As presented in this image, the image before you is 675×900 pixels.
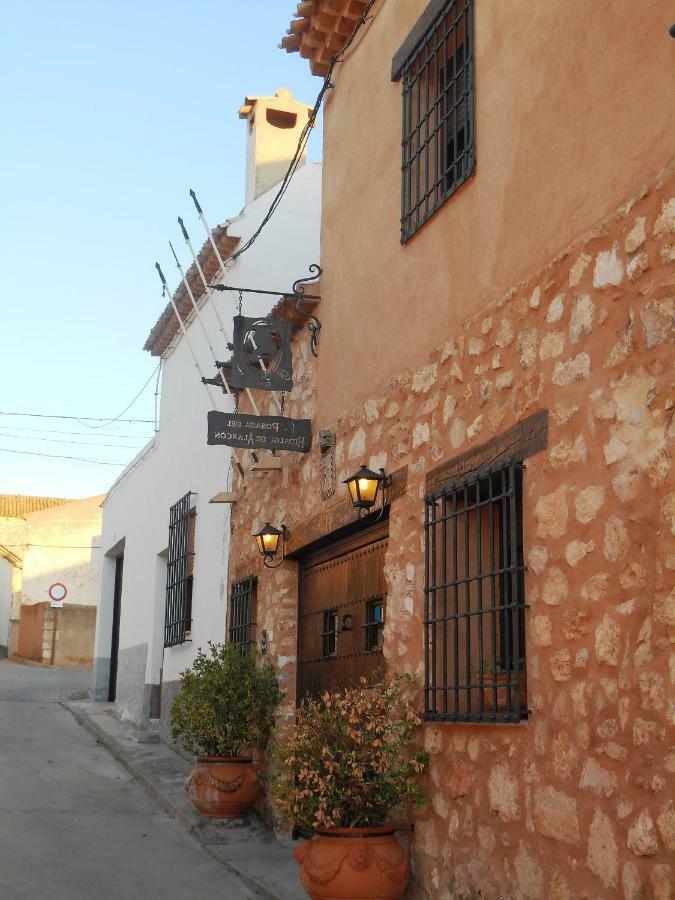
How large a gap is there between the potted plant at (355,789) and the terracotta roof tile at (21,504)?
30831 mm

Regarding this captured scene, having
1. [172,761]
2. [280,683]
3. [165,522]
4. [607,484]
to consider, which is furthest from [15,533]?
[607,484]

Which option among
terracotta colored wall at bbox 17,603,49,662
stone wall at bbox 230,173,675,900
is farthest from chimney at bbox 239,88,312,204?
terracotta colored wall at bbox 17,603,49,662

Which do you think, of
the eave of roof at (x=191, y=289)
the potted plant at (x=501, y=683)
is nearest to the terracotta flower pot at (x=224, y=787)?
the potted plant at (x=501, y=683)

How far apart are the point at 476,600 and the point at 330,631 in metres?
2.43

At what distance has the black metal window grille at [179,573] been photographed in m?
12.9

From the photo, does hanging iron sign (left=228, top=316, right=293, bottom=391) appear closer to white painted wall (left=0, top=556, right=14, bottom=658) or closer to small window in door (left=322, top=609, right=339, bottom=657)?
small window in door (left=322, top=609, right=339, bottom=657)

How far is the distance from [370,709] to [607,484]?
238cm

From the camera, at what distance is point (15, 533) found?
34031mm

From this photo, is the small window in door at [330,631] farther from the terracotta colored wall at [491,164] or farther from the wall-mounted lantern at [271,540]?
the terracotta colored wall at [491,164]

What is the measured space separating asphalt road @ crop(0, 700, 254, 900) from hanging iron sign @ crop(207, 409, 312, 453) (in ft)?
10.4

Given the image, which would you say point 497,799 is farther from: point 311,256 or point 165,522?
point 165,522

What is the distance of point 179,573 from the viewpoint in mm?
13305

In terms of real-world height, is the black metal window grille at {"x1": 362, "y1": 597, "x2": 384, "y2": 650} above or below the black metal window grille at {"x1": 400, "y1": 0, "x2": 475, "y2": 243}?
below

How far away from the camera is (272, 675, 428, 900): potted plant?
5.71 meters
